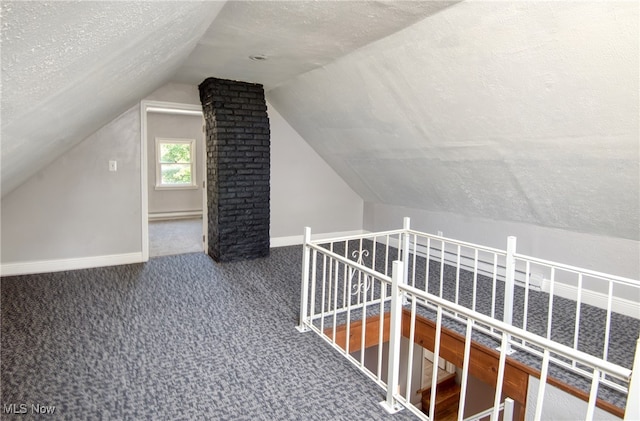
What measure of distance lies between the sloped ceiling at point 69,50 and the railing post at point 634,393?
1855 millimetres

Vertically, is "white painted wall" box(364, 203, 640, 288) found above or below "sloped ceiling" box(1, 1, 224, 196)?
below

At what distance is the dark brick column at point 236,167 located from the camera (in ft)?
15.2

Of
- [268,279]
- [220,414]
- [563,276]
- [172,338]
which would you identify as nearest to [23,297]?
[172,338]

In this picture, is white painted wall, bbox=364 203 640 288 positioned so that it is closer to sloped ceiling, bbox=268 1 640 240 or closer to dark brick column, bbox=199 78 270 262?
sloped ceiling, bbox=268 1 640 240

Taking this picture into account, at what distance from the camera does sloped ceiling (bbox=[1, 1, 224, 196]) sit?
924 mm

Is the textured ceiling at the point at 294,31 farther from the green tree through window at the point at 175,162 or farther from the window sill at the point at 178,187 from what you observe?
the window sill at the point at 178,187

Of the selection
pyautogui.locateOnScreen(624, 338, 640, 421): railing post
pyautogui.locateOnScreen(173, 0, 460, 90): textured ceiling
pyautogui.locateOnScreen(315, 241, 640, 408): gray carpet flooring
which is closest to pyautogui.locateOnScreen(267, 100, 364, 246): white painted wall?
pyautogui.locateOnScreen(315, 241, 640, 408): gray carpet flooring

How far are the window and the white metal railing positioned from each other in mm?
4311

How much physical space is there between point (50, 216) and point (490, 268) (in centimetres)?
507

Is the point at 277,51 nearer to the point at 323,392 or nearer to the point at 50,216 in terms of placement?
the point at 323,392

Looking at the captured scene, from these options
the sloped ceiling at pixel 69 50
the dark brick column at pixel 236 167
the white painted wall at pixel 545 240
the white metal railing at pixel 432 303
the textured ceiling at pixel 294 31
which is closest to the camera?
the sloped ceiling at pixel 69 50

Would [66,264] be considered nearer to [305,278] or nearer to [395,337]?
[305,278]

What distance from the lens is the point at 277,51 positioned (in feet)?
11.2

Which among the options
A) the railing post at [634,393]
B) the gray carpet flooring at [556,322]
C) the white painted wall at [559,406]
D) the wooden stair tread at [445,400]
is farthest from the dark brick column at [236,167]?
the railing post at [634,393]
